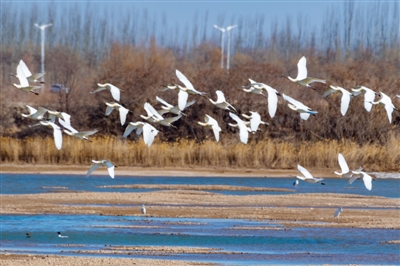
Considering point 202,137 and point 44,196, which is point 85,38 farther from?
point 44,196

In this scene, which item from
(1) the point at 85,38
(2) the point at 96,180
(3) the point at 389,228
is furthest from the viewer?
(1) the point at 85,38

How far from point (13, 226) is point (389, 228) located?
9321mm

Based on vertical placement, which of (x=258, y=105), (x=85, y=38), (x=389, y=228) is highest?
(x=389, y=228)

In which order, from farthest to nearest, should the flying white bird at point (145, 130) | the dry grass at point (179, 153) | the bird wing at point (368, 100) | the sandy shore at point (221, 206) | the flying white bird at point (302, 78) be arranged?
the dry grass at point (179, 153), the sandy shore at point (221, 206), the flying white bird at point (145, 130), the flying white bird at point (302, 78), the bird wing at point (368, 100)

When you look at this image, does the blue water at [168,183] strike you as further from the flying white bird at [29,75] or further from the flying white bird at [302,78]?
the flying white bird at [302,78]

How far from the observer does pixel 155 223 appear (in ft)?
75.0

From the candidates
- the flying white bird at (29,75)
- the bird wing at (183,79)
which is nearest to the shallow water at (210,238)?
the bird wing at (183,79)

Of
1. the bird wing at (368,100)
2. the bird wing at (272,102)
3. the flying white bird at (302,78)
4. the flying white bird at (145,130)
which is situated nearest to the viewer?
the bird wing at (272,102)

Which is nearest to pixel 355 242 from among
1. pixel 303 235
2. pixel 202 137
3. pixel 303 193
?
pixel 303 235

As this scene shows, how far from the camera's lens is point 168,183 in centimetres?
3384

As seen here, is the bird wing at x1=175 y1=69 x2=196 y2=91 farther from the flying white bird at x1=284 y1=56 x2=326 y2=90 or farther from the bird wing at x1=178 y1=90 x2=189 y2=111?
the flying white bird at x1=284 y1=56 x2=326 y2=90

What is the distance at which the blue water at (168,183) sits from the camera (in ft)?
103

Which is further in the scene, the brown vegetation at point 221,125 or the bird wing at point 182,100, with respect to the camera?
the brown vegetation at point 221,125

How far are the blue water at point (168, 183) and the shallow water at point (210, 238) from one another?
7.69m
